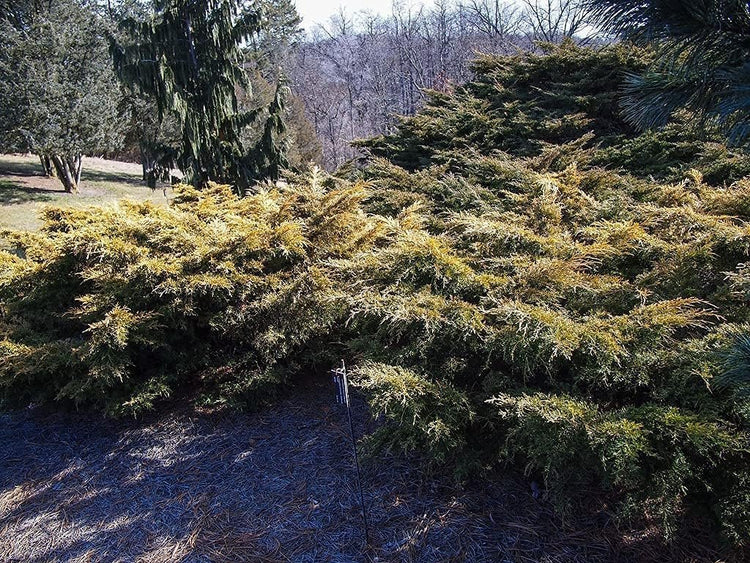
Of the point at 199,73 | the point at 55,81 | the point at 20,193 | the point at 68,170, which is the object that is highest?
the point at 55,81

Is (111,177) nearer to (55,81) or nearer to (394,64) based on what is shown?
(55,81)

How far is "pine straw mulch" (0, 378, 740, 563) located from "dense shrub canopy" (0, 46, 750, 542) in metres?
0.21

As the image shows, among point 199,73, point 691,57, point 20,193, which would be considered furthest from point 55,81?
point 691,57

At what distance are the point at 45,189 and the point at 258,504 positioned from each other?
1428cm

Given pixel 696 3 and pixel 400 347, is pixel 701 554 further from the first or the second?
pixel 696 3

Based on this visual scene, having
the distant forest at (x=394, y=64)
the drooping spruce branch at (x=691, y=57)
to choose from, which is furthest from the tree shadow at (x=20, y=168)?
the drooping spruce branch at (x=691, y=57)

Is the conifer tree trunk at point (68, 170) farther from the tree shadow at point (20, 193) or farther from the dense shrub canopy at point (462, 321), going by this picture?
the dense shrub canopy at point (462, 321)

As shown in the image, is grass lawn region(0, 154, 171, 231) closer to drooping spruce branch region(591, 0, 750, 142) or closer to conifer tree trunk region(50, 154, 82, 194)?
conifer tree trunk region(50, 154, 82, 194)

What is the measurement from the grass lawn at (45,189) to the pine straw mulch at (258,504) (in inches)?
308

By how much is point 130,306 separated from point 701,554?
2.96m

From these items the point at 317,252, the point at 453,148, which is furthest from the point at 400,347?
the point at 453,148

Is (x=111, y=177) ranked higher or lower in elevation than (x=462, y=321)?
higher

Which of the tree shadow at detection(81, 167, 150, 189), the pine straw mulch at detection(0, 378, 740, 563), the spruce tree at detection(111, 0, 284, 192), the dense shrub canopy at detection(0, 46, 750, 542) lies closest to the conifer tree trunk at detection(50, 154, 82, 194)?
the tree shadow at detection(81, 167, 150, 189)

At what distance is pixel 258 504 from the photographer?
2.21 metres
